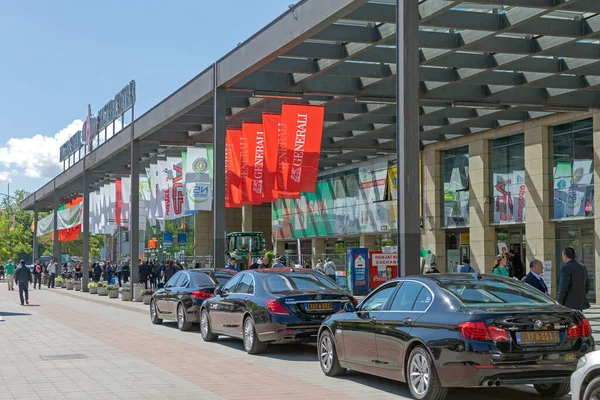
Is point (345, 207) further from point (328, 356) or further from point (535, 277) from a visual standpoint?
point (328, 356)

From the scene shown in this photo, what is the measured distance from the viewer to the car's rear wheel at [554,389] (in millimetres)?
10148

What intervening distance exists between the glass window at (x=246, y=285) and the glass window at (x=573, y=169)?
53.6 feet

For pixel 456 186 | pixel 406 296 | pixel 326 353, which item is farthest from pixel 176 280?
pixel 456 186

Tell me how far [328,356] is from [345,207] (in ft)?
116

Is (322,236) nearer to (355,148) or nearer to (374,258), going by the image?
(355,148)

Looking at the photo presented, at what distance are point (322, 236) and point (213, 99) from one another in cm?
2532

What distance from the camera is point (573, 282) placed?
12.9 metres

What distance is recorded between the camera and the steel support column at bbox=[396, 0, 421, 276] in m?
14.8

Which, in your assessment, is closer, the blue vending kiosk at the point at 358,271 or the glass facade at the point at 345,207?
the blue vending kiosk at the point at 358,271

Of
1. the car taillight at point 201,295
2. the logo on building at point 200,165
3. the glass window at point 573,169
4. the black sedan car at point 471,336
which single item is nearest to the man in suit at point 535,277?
the black sedan car at point 471,336

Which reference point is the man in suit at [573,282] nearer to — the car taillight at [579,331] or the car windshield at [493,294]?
the car windshield at [493,294]

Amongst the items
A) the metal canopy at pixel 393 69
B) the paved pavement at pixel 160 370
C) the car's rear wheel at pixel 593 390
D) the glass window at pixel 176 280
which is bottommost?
the paved pavement at pixel 160 370

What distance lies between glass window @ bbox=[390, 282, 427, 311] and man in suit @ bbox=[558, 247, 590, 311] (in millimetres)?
3299

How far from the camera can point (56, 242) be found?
60719 mm
